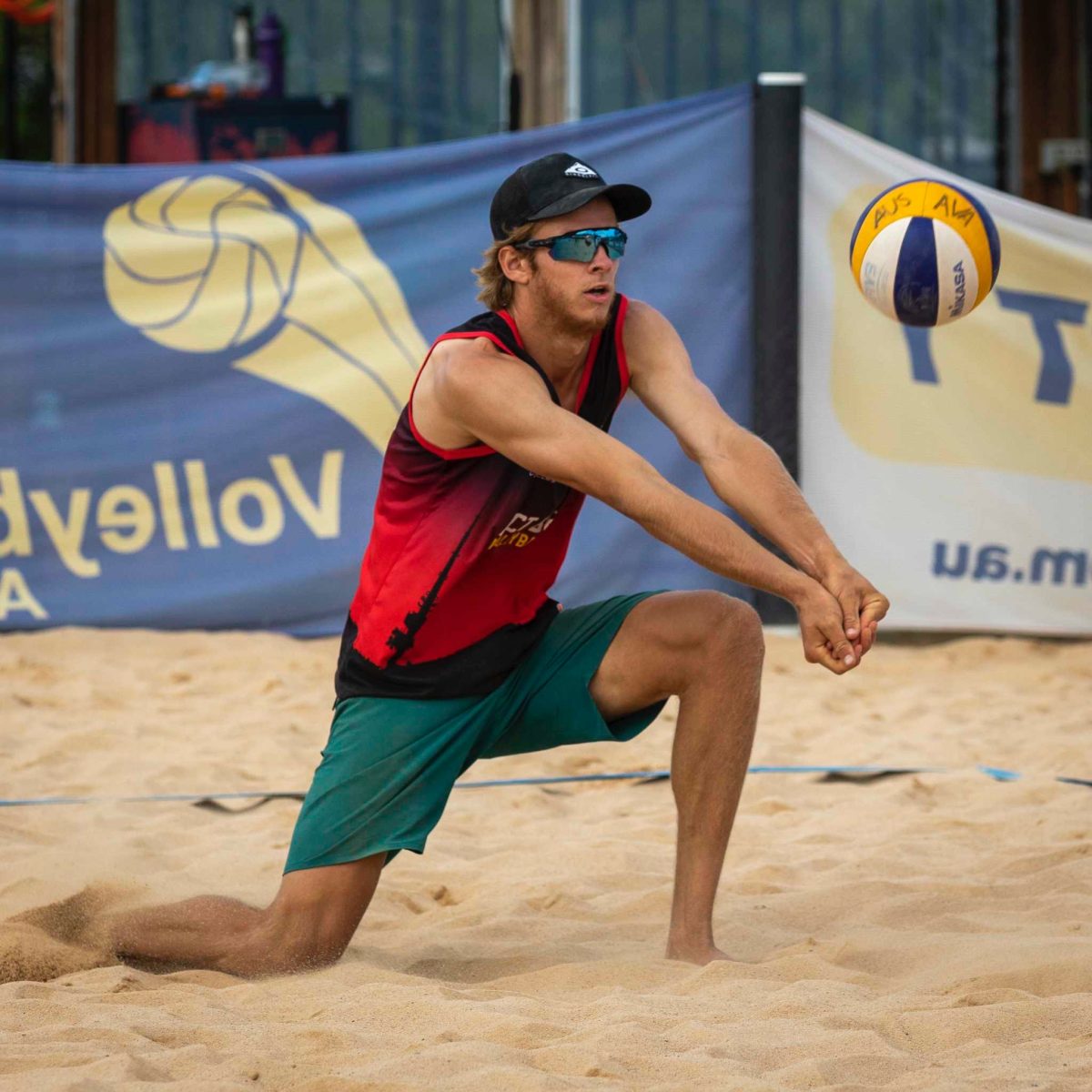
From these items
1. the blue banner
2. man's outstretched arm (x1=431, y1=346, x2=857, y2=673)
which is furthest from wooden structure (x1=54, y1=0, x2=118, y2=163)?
man's outstretched arm (x1=431, y1=346, x2=857, y2=673)

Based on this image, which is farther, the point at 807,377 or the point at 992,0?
the point at 992,0

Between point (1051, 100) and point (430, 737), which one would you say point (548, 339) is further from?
point (1051, 100)

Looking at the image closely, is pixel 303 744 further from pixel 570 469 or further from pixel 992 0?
pixel 992 0

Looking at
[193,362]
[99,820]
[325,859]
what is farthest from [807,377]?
[325,859]

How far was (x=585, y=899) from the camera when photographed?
3596 mm


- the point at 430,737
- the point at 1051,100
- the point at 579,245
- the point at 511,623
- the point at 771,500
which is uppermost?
the point at 1051,100

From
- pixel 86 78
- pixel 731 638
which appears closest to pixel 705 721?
pixel 731 638

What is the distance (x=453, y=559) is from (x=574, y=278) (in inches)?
23.3

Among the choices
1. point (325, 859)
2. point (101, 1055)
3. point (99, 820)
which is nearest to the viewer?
point (101, 1055)

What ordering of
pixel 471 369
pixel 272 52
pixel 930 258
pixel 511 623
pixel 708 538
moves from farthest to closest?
1. pixel 272 52
2. pixel 930 258
3. pixel 511 623
4. pixel 471 369
5. pixel 708 538

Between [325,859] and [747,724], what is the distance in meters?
0.86

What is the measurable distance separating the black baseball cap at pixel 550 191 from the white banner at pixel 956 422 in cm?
352

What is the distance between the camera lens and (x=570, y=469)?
289 centimetres

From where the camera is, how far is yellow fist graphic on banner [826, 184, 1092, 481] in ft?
21.2
